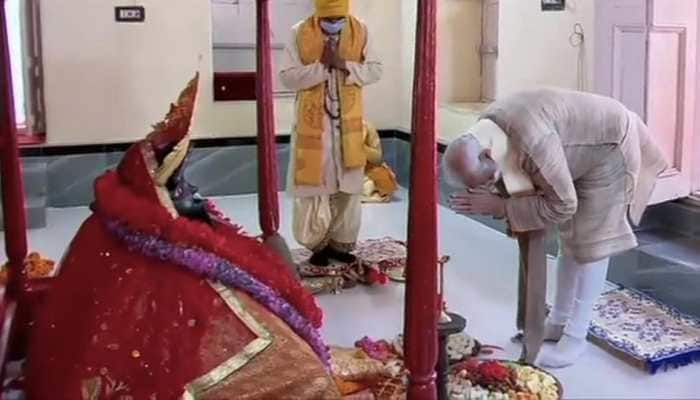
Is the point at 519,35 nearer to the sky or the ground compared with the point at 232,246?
nearer to the sky

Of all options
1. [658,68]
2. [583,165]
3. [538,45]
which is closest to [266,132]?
[583,165]

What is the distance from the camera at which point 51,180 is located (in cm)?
584

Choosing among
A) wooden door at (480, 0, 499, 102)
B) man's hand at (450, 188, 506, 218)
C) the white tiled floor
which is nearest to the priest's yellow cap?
the white tiled floor

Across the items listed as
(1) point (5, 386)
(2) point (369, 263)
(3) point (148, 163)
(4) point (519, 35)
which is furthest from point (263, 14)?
(4) point (519, 35)

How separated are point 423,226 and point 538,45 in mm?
3156

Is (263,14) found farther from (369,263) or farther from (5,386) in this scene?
(369,263)

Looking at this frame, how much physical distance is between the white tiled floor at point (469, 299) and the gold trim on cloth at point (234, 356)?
155 cm

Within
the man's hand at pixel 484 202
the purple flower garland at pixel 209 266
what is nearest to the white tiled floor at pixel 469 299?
the man's hand at pixel 484 202

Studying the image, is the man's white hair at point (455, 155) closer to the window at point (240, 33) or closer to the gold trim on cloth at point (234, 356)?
the gold trim on cloth at point (234, 356)

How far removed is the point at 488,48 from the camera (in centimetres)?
578

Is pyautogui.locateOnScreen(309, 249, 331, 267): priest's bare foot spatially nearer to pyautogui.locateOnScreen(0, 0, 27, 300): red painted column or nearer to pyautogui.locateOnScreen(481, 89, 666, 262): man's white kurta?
pyautogui.locateOnScreen(481, 89, 666, 262): man's white kurta

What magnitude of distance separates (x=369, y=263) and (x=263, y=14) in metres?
1.80

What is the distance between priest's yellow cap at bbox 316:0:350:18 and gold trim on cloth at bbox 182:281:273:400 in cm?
269

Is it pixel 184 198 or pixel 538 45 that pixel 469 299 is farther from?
pixel 184 198
